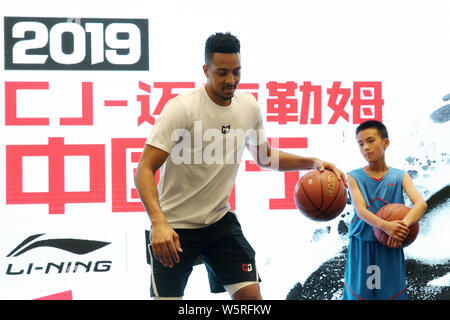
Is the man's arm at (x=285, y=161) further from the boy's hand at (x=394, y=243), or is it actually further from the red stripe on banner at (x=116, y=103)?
the red stripe on banner at (x=116, y=103)

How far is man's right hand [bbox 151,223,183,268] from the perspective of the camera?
1952 mm

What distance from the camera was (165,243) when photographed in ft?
6.40

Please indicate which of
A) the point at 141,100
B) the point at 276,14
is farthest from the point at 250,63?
the point at 141,100

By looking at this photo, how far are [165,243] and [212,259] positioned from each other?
433 mm

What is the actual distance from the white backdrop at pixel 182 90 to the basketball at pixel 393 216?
94 cm

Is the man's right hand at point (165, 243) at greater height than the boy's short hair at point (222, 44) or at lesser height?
lesser

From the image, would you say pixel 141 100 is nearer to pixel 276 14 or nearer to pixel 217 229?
pixel 276 14

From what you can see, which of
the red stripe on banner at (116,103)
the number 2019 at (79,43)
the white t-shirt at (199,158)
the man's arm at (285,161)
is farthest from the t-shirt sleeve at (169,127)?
the number 2019 at (79,43)

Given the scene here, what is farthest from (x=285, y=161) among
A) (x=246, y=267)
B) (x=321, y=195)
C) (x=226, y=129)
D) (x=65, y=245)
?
(x=65, y=245)

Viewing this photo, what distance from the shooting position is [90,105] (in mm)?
3562

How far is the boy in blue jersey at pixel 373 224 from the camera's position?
9.51 feet

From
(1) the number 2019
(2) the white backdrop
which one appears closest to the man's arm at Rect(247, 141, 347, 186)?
(2) the white backdrop

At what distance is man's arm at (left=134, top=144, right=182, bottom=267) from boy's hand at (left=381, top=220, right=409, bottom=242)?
48.9 inches

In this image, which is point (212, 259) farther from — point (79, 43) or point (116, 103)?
point (79, 43)
